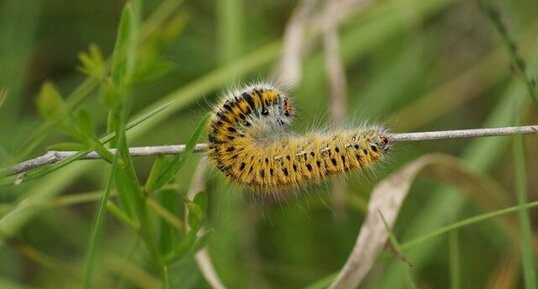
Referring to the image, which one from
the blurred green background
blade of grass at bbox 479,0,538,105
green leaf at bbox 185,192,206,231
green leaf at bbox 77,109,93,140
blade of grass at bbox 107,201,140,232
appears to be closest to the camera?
green leaf at bbox 77,109,93,140

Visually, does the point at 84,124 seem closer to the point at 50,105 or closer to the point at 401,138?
the point at 50,105

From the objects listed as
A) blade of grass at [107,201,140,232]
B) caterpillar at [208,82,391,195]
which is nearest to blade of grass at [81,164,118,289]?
blade of grass at [107,201,140,232]

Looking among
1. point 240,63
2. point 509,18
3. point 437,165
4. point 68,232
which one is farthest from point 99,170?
point 509,18

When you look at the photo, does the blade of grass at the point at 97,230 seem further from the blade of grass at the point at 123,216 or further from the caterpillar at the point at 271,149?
the caterpillar at the point at 271,149

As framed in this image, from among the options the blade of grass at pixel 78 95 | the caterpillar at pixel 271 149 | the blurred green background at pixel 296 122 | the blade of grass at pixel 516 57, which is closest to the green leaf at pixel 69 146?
the blade of grass at pixel 78 95

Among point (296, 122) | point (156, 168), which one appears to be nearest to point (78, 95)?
point (296, 122)

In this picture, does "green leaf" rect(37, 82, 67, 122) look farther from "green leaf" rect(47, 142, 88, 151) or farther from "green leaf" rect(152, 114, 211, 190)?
"green leaf" rect(152, 114, 211, 190)
